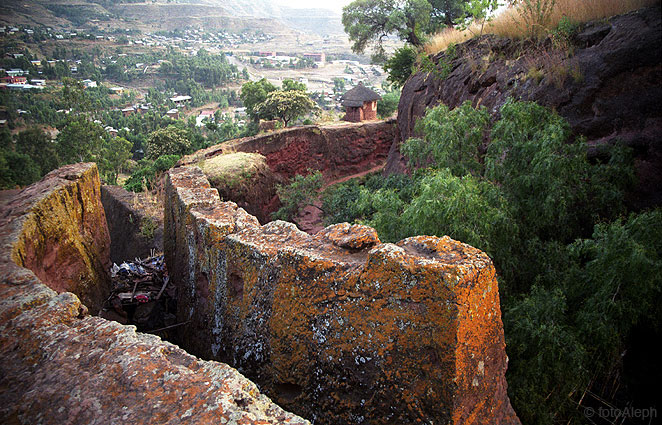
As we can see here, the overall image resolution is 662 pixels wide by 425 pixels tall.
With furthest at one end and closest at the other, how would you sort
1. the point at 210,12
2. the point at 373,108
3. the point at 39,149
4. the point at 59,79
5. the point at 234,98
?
the point at 210,12 → the point at 234,98 → the point at 373,108 → the point at 59,79 → the point at 39,149

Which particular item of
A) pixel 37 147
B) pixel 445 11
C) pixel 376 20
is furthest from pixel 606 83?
pixel 376 20

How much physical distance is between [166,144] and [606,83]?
65.6 feet

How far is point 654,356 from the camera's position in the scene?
5.18 metres

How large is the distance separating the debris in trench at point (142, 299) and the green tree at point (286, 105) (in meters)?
18.3

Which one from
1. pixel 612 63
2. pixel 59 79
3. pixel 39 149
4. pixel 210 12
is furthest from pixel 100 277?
pixel 210 12

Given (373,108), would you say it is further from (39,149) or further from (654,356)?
(654,356)

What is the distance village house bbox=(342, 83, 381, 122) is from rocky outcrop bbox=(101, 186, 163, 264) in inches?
558

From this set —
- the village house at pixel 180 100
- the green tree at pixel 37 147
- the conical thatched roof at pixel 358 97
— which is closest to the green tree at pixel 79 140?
the green tree at pixel 37 147

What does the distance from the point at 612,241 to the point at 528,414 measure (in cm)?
225

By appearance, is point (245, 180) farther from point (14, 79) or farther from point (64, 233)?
point (64, 233)

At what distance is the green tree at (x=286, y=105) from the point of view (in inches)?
979

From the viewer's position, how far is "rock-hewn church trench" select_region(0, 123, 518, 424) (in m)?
2.69

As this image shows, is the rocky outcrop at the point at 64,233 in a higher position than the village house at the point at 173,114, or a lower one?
higher

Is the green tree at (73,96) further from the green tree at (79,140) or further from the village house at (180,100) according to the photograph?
the village house at (180,100)
